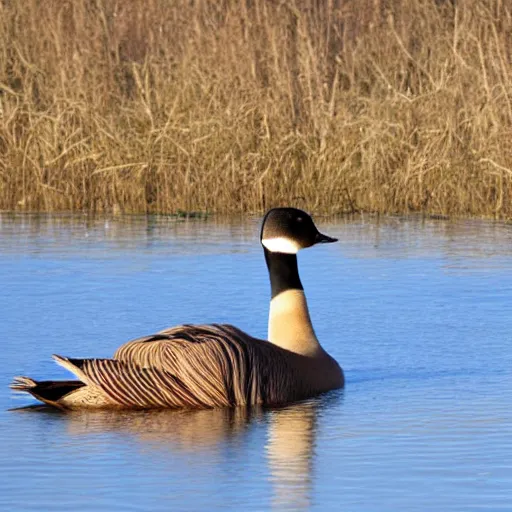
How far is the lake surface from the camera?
5.22m

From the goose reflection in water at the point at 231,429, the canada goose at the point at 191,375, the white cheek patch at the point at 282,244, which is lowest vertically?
the goose reflection in water at the point at 231,429

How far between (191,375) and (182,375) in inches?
1.5

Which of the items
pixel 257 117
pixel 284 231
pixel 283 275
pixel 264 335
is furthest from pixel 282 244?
pixel 257 117

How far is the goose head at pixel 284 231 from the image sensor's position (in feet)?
25.1

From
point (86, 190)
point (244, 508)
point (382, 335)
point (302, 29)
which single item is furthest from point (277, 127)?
point (244, 508)

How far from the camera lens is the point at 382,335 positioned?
8586 millimetres

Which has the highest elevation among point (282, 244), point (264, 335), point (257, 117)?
point (257, 117)

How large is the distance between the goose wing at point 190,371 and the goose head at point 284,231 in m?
0.75

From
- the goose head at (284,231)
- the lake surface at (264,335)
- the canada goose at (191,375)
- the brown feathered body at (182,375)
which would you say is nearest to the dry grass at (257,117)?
the lake surface at (264,335)

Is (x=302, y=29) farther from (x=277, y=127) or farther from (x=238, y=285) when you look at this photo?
(x=238, y=285)

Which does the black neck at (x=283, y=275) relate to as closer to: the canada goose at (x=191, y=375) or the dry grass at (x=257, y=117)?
the canada goose at (x=191, y=375)

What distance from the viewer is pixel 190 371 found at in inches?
268

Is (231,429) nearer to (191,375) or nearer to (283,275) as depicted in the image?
(191,375)

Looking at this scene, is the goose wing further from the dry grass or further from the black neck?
the dry grass
